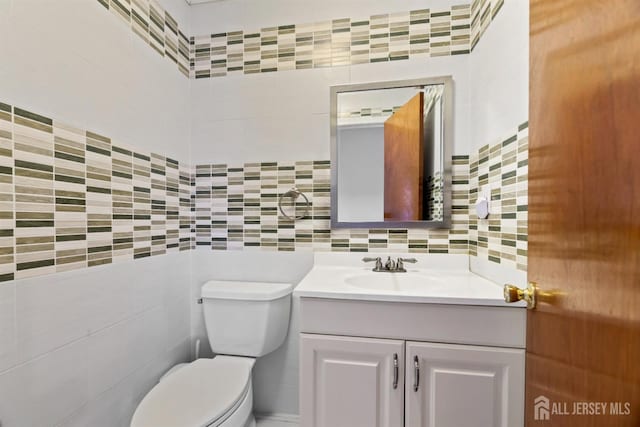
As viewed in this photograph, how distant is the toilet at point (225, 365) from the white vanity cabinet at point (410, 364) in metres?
0.30

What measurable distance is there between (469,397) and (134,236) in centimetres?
142

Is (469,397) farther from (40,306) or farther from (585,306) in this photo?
(40,306)

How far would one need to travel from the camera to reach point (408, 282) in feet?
4.21

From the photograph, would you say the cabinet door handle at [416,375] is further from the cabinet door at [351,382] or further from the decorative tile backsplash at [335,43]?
the decorative tile backsplash at [335,43]

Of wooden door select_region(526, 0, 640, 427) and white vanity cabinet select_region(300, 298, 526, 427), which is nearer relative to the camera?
wooden door select_region(526, 0, 640, 427)

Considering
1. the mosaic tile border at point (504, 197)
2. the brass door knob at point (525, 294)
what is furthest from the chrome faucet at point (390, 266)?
the brass door knob at point (525, 294)

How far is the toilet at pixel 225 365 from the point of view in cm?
102

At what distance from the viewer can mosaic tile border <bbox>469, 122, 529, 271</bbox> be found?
977 mm

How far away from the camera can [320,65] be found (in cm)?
157

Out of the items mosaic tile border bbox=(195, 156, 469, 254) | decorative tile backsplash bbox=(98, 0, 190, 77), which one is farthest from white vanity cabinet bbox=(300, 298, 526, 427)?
decorative tile backsplash bbox=(98, 0, 190, 77)

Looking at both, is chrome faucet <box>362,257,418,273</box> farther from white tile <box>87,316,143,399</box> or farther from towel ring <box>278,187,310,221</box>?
white tile <box>87,316,143,399</box>

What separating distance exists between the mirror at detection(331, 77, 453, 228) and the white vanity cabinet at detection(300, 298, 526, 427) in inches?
22.8

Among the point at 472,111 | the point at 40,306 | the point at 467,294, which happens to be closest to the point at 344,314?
the point at 467,294

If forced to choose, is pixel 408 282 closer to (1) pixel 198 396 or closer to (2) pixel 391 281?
(2) pixel 391 281
